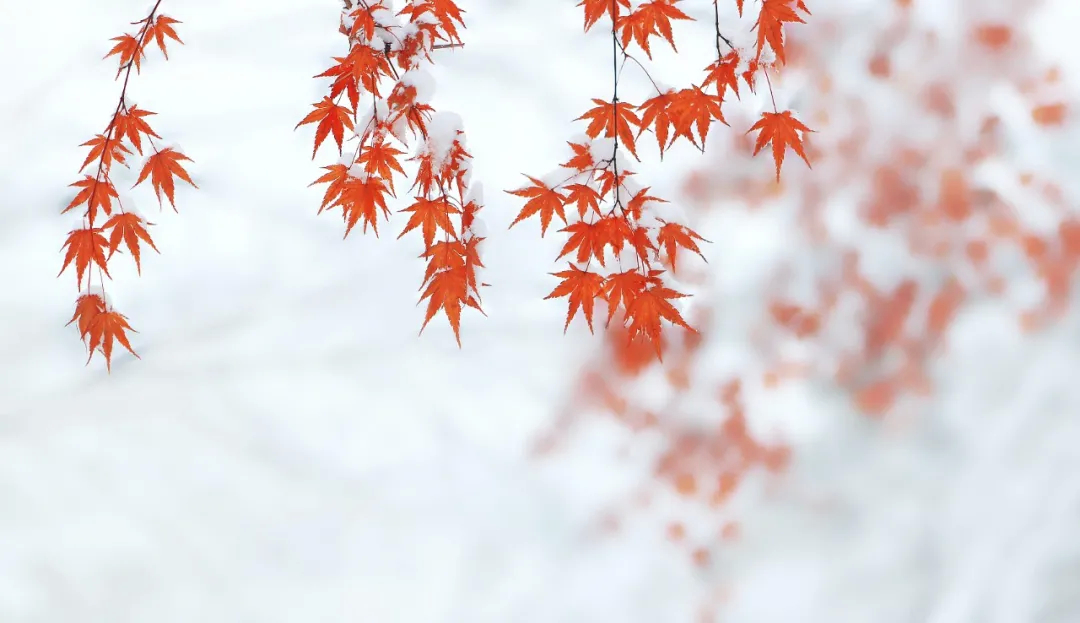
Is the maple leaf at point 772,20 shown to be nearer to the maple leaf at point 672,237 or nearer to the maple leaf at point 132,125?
the maple leaf at point 672,237

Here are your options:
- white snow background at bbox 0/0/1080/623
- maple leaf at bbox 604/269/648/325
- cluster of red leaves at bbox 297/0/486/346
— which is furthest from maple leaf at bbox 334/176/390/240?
white snow background at bbox 0/0/1080/623

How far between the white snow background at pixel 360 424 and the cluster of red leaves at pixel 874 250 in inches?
4.0

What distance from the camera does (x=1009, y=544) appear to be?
7.63 ft

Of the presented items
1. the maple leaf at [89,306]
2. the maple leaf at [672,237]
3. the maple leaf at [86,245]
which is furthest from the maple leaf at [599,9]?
the maple leaf at [89,306]

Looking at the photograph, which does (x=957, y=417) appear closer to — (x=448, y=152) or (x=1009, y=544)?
(x=1009, y=544)

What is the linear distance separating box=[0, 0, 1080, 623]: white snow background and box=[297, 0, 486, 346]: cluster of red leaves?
109 cm

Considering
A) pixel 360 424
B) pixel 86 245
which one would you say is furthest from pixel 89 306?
pixel 360 424

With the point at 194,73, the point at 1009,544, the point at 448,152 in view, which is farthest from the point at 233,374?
the point at 1009,544

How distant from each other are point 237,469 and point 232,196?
88 centimetres

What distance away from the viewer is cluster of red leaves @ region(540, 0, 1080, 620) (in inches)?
94.8

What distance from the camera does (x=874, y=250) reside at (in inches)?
98.1

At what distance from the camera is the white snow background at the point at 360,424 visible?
2.25 m

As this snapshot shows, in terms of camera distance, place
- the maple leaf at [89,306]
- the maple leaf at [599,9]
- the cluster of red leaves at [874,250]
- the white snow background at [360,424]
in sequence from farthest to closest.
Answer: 1. the cluster of red leaves at [874,250]
2. the white snow background at [360,424]
3. the maple leaf at [89,306]
4. the maple leaf at [599,9]

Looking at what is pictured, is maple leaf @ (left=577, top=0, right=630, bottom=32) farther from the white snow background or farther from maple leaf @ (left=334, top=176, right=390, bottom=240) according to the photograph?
the white snow background
